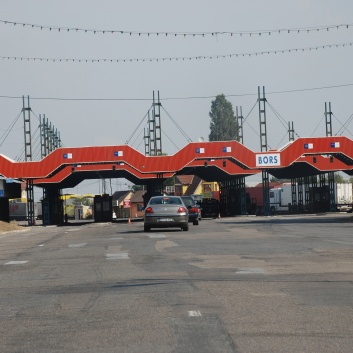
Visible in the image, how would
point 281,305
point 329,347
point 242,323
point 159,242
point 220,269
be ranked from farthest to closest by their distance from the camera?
point 159,242, point 220,269, point 281,305, point 242,323, point 329,347

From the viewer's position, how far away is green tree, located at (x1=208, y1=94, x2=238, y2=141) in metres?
167

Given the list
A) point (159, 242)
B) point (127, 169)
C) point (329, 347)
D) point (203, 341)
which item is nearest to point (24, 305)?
point (203, 341)

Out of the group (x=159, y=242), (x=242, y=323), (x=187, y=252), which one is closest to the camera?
(x=242, y=323)

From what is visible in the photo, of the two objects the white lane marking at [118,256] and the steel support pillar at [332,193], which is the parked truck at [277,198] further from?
the white lane marking at [118,256]

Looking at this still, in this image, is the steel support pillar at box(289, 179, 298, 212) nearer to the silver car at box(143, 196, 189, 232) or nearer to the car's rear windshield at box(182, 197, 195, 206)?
the car's rear windshield at box(182, 197, 195, 206)

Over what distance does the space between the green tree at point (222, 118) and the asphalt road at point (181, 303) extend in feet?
479

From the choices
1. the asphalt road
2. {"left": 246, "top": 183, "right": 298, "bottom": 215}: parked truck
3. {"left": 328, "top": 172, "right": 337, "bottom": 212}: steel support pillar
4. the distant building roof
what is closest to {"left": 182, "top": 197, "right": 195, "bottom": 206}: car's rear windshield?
the asphalt road

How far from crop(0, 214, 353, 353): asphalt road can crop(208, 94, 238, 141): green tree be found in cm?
14610

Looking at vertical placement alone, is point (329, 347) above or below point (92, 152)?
below

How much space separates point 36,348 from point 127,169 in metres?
66.6

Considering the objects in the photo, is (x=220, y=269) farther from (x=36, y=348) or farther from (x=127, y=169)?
(x=127, y=169)

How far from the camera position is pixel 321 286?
13.3 meters

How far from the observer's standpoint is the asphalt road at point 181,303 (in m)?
8.46

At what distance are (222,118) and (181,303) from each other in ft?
515
